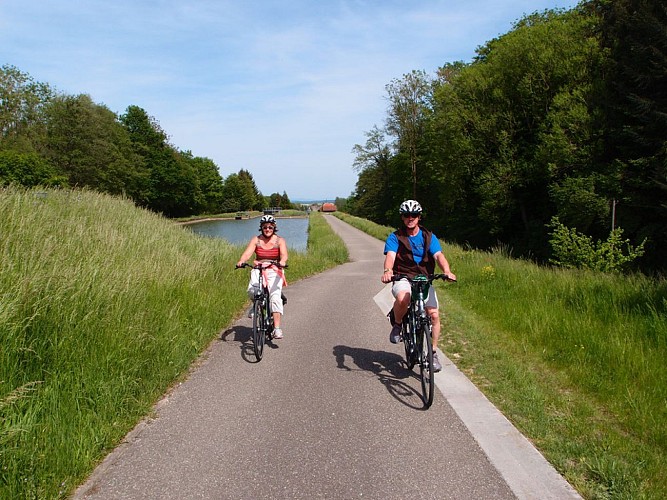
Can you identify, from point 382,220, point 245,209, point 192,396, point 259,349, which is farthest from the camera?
point 245,209

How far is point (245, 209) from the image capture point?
416 feet

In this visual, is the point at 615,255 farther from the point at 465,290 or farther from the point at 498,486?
the point at 498,486

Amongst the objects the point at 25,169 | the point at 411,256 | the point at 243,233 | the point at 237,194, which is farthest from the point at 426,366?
the point at 237,194

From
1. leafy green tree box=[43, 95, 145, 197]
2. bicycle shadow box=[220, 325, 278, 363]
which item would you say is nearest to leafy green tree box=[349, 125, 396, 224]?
leafy green tree box=[43, 95, 145, 197]

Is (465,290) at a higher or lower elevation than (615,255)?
lower

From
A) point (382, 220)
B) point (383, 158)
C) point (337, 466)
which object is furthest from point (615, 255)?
point (382, 220)

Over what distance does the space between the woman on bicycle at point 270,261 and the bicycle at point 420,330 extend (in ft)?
6.26

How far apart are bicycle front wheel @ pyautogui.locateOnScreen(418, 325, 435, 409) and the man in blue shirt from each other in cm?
39

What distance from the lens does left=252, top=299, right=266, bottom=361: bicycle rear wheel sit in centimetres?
551

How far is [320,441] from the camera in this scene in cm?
344

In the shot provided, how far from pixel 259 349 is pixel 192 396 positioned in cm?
128

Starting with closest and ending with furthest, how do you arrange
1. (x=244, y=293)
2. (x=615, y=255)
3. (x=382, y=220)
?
(x=244, y=293) → (x=615, y=255) → (x=382, y=220)

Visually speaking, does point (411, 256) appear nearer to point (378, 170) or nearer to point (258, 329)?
point (258, 329)

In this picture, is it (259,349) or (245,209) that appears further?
(245,209)
